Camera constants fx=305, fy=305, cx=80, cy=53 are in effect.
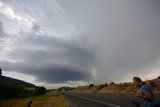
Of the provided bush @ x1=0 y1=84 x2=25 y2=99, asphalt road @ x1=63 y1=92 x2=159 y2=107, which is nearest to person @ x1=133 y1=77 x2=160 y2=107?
asphalt road @ x1=63 y1=92 x2=159 y2=107

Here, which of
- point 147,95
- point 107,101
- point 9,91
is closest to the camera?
point 147,95

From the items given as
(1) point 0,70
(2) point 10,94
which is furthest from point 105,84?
(2) point 10,94

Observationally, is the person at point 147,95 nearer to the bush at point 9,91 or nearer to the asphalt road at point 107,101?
the asphalt road at point 107,101

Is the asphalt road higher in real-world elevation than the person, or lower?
higher

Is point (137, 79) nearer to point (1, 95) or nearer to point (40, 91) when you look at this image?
point (1, 95)

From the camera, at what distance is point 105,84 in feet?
411

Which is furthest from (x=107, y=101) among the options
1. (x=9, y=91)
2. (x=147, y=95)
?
(x=9, y=91)

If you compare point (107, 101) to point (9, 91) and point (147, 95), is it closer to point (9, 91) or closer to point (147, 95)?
point (147, 95)

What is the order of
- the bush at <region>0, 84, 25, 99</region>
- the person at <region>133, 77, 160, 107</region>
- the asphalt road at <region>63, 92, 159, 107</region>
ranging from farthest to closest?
1. the bush at <region>0, 84, 25, 99</region>
2. the asphalt road at <region>63, 92, 159, 107</region>
3. the person at <region>133, 77, 160, 107</region>

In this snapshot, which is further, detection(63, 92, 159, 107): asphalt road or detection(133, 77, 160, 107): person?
detection(63, 92, 159, 107): asphalt road

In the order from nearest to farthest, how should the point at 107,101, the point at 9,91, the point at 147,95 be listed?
the point at 147,95
the point at 107,101
the point at 9,91

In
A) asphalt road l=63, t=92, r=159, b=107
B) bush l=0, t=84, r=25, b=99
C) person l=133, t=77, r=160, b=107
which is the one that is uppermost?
bush l=0, t=84, r=25, b=99

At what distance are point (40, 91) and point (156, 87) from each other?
143 ft

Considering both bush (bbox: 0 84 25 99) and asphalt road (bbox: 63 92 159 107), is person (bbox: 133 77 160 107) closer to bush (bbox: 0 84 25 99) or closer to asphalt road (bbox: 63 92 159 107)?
asphalt road (bbox: 63 92 159 107)
